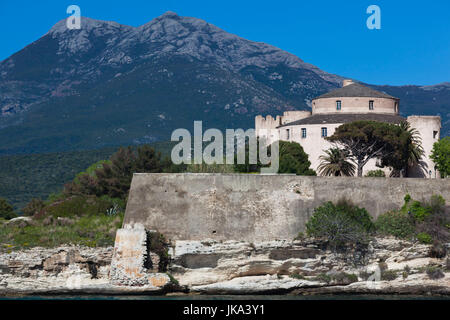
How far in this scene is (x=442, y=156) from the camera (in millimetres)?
46344

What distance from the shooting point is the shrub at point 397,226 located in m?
33.8

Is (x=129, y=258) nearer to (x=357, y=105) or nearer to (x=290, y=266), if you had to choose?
(x=290, y=266)

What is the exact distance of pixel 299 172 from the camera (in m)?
42.9

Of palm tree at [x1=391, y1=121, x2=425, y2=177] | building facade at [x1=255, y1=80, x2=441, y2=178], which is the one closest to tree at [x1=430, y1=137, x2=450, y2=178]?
building facade at [x1=255, y1=80, x2=441, y2=178]

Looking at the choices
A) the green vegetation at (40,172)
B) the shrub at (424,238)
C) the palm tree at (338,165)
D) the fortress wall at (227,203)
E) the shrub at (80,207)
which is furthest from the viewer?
the green vegetation at (40,172)

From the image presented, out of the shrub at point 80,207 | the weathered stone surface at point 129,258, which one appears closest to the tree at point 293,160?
the shrub at point 80,207

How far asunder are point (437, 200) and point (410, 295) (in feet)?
17.0

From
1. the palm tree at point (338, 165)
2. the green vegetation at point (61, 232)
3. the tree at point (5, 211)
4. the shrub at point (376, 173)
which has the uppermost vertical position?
the palm tree at point (338, 165)

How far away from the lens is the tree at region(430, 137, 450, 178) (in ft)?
151

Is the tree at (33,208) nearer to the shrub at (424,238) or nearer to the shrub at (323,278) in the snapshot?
the shrub at (323,278)

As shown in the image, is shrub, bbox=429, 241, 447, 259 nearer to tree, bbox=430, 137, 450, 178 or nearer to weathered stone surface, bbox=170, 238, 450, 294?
weathered stone surface, bbox=170, 238, 450, 294

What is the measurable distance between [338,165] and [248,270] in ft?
45.6

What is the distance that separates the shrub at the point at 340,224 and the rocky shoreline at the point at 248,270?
1.82 ft

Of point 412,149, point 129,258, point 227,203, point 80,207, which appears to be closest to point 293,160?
point 412,149
